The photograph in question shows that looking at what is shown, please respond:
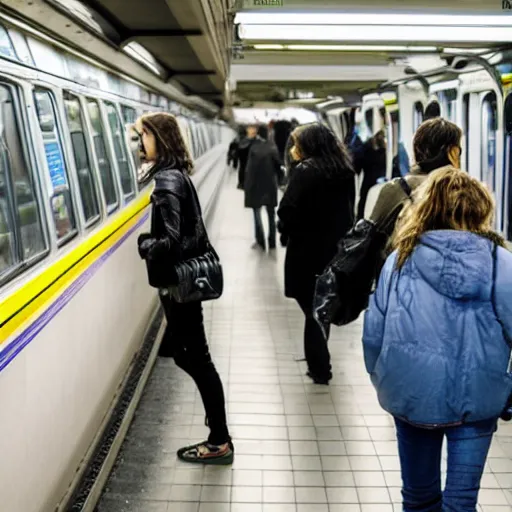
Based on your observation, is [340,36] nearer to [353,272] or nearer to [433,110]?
[353,272]

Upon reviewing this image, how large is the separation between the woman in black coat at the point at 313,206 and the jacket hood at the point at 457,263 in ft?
6.32

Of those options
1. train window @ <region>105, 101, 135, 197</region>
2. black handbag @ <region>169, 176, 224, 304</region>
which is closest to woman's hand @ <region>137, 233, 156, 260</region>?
black handbag @ <region>169, 176, 224, 304</region>

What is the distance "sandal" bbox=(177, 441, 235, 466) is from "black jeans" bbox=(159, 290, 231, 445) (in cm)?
3

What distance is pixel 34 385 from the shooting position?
2.71 meters

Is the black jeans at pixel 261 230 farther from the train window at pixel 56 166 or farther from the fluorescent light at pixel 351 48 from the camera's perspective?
the train window at pixel 56 166

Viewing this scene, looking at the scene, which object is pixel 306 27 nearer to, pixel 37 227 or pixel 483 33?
pixel 483 33

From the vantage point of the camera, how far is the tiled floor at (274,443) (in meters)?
3.34

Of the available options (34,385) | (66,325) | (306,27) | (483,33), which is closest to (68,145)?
(66,325)

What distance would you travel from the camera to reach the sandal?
3.63 meters

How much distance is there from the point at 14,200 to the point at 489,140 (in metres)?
5.00

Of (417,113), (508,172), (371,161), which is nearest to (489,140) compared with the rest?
(508,172)

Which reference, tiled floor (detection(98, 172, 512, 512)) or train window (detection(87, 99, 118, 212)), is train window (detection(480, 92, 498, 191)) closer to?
tiled floor (detection(98, 172, 512, 512))

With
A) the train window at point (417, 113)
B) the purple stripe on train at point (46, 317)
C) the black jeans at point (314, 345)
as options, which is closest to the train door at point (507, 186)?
the black jeans at point (314, 345)

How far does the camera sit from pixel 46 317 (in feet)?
9.23
